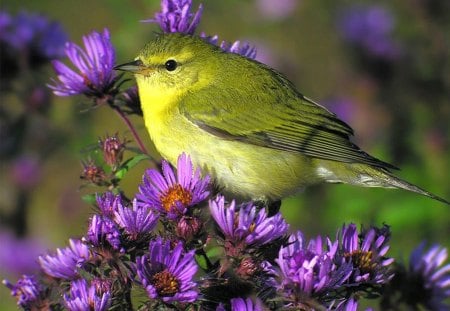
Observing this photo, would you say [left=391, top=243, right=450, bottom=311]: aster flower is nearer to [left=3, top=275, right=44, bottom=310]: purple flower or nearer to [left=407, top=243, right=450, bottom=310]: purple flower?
[left=407, top=243, right=450, bottom=310]: purple flower

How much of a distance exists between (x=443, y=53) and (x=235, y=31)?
14.3 feet

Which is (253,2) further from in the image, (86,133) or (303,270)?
(303,270)

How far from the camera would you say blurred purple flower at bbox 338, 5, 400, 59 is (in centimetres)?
586

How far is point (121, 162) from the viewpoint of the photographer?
2.89 metres

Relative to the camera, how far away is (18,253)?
479cm

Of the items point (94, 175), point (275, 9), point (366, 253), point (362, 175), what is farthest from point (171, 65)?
point (275, 9)

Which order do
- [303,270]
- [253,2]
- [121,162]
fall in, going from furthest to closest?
[253,2] → [121,162] → [303,270]

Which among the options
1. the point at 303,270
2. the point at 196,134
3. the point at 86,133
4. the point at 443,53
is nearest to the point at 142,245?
the point at 303,270

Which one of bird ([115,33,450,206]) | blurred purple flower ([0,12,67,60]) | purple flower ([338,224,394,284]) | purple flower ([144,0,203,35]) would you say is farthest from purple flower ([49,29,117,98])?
blurred purple flower ([0,12,67,60])

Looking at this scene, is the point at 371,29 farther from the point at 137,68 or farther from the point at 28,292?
the point at 28,292

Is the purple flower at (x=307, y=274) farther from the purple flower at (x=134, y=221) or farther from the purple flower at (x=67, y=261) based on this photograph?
the purple flower at (x=67, y=261)

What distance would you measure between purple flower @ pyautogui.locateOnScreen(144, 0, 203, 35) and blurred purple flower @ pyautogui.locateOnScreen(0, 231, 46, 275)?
1.78 meters

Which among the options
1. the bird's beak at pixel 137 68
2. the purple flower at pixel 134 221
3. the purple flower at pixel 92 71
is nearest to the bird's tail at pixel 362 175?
the bird's beak at pixel 137 68

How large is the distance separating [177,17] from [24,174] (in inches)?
76.7
